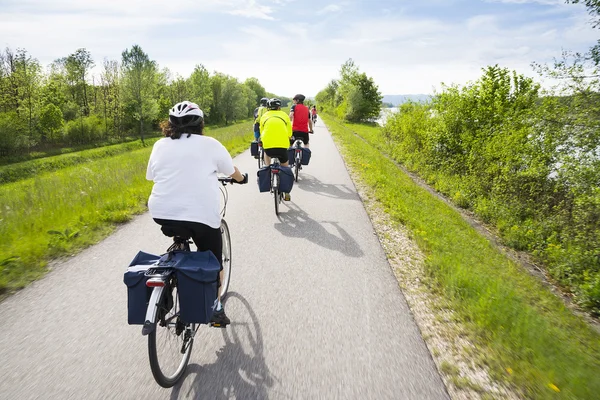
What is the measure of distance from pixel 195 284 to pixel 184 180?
0.79 m

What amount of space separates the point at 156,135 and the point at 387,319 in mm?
56719

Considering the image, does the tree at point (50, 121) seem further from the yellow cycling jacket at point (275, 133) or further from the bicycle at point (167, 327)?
the bicycle at point (167, 327)

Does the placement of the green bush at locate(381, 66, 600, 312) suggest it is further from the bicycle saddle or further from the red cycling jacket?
the bicycle saddle

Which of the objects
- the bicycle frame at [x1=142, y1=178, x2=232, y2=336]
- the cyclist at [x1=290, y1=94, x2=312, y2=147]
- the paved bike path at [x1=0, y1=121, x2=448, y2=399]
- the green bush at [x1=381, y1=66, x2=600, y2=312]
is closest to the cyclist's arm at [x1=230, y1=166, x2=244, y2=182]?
the bicycle frame at [x1=142, y1=178, x2=232, y2=336]

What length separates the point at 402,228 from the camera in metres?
6.16

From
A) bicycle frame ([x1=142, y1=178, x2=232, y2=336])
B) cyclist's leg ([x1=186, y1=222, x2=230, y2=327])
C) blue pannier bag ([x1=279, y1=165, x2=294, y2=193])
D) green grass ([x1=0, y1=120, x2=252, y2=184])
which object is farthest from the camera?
green grass ([x1=0, y1=120, x2=252, y2=184])

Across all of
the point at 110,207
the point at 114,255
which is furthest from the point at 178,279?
the point at 110,207

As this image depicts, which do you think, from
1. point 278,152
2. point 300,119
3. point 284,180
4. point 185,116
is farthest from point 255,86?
point 185,116

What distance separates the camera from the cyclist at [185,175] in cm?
243

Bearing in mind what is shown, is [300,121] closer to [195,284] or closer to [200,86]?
[195,284]

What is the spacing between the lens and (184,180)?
7.96ft

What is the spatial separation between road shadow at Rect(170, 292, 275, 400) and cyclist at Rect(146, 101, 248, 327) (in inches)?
43.2

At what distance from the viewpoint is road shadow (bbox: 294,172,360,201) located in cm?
830

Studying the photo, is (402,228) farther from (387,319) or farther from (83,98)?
(83,98)
